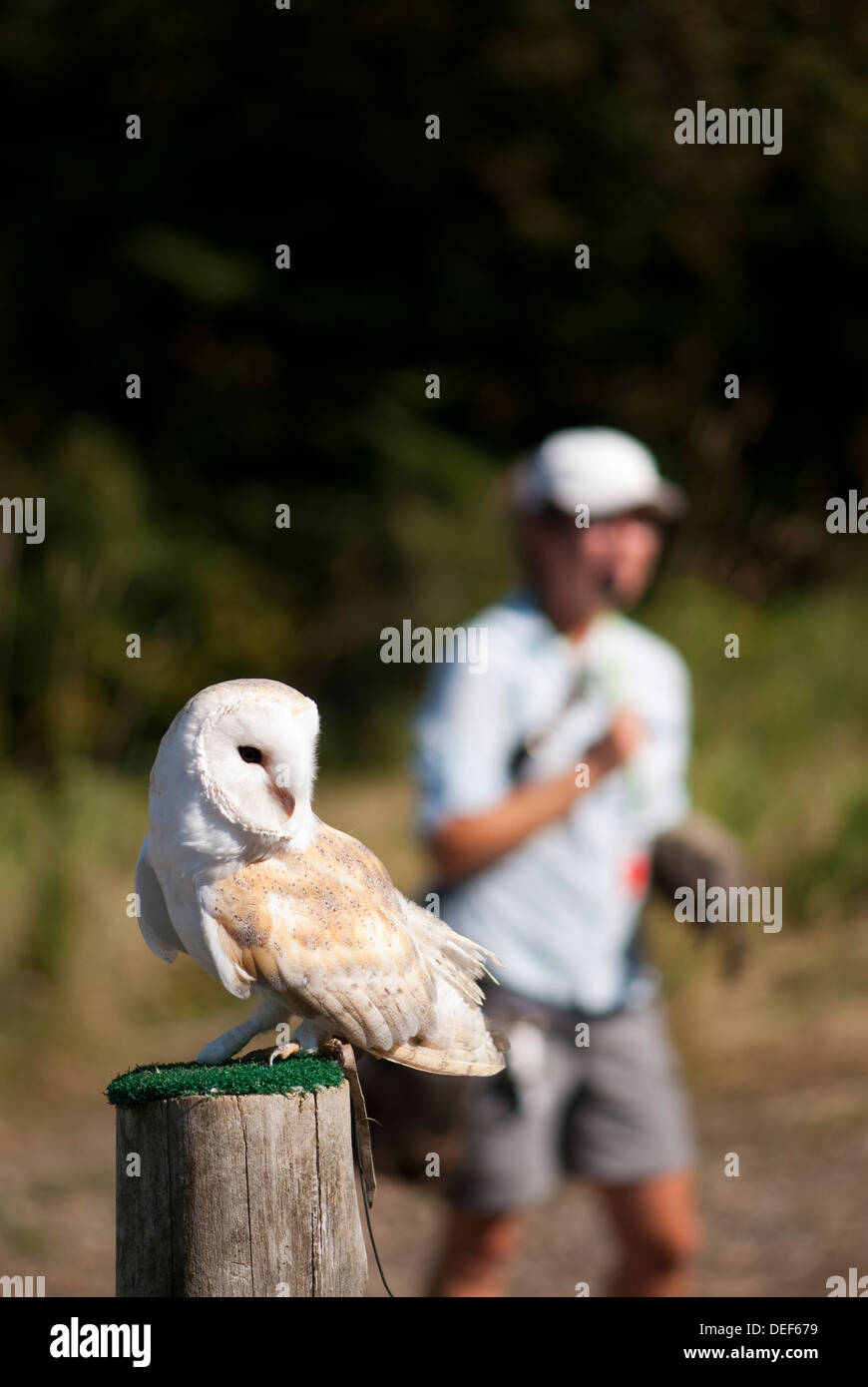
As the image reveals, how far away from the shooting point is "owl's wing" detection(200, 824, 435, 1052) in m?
1.65

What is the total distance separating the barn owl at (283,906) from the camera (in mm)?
1534

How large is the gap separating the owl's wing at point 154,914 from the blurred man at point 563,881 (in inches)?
53.5

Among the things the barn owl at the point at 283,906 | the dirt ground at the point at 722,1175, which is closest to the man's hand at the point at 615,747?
the barn owl at the point at 283,906

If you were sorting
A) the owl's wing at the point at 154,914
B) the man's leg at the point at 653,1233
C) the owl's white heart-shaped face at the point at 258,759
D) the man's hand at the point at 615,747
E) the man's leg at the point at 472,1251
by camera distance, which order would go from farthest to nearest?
the man's leg at the point at 653,1233, the man's leg at the point at 472,1251, the man's hand at the point at 615,747, the owl's wing at the point at 154,914, the owl's white heart-shaped face at the point at 258,759

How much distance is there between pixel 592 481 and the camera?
134 inches

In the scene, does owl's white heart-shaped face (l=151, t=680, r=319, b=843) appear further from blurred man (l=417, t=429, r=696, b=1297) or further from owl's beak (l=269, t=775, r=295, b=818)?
blurred man (l=417, t=429, r=696, b=1297)

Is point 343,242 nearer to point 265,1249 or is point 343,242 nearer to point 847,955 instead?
point 847,955

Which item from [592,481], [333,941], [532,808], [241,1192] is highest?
[592,481]

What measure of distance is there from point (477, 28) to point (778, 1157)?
1029cm

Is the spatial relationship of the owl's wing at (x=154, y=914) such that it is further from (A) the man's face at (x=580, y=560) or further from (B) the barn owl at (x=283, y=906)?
(A) the man's face at (x=580, y=560)

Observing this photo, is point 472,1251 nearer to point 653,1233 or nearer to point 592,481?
point 653,1233

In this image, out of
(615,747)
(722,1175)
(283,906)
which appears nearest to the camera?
(283,906)

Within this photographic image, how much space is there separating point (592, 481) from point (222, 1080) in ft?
6.75

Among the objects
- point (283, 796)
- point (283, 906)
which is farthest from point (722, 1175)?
point (283, 796)
